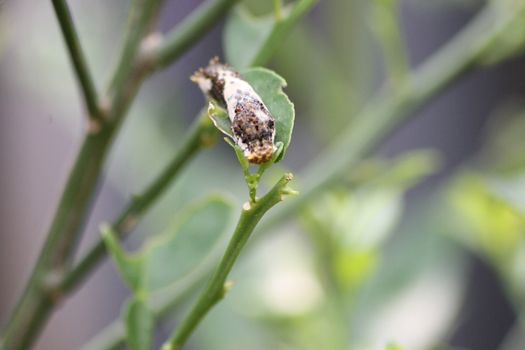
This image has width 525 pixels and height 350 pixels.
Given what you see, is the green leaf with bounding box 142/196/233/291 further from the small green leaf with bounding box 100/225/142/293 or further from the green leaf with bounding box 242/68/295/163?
the green leaf with bounding box 242/68/295/163

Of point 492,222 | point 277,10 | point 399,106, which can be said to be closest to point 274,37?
point 277,10

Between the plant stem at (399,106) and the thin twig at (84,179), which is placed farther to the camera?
the plant stem at (399,106)

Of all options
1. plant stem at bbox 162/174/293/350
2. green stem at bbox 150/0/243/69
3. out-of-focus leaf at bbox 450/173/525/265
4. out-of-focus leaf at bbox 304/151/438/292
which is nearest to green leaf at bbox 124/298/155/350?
plant stem at bbox 162/174/293/350

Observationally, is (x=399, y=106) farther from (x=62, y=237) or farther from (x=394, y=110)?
(x=62, y=237)

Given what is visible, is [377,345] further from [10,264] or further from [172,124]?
[10,264]

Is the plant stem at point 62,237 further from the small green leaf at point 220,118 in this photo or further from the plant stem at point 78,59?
the small green leaf at point 220,118

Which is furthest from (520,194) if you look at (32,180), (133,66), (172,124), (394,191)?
(32,180)

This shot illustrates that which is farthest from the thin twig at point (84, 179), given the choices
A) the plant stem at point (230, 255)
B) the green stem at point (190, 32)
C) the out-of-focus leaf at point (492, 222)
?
the out-of-focus leaf at point (492, 222)
